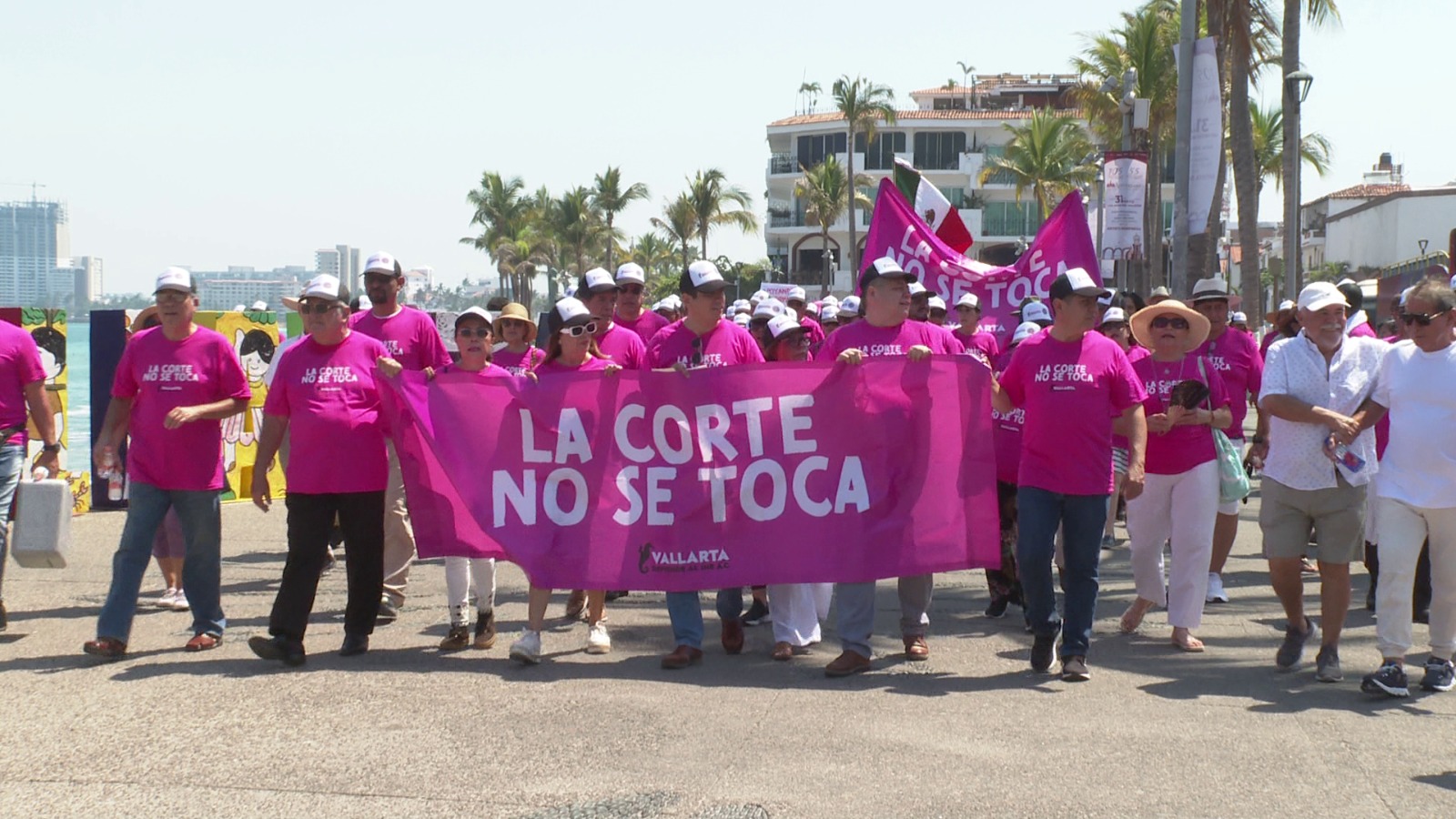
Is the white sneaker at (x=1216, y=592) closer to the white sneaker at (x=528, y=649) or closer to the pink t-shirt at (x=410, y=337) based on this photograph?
the white sneaker at (x=528, y=649)

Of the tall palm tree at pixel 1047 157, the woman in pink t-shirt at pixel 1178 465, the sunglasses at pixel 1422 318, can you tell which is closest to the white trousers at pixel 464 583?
the woman in pink t-shirt at pixel 1178 465

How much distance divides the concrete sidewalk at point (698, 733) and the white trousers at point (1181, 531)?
12.6 inches

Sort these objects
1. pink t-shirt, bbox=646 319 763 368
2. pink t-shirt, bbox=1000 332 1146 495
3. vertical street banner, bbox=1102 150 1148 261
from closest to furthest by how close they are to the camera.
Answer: pink t-shirt, bbox=1000 332 1146 495 → pink t-shirt, bbox=646 319 763 368 → vertical street banner, bbox=1102 150 1148 261

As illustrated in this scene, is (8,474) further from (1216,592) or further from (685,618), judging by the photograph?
(1216,592)

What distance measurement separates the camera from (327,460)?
7875 millimetres

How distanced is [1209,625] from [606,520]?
3.81 m

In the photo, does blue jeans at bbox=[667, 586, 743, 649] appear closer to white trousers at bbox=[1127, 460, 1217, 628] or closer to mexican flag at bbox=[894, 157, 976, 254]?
white trousers at bbox=[1127, 460, 1217, 628]

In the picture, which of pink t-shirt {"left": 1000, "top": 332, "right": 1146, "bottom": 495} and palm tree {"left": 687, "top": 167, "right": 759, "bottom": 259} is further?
palm tree {"left": 687, "top": 167, "right": 759, "bottom": 259}

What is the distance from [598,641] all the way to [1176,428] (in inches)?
132

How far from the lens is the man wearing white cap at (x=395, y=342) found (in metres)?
9.03

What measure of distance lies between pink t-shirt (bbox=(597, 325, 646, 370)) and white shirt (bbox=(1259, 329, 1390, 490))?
3.34 metres

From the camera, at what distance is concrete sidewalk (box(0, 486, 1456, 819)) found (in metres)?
5.51

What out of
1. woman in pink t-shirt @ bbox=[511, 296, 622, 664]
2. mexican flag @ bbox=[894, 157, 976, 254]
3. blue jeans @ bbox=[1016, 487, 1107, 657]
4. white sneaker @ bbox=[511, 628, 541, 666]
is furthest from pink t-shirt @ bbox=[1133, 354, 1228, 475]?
mexican flag @ bbox=[894, 157, 976, 254]

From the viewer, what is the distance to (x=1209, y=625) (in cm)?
929
